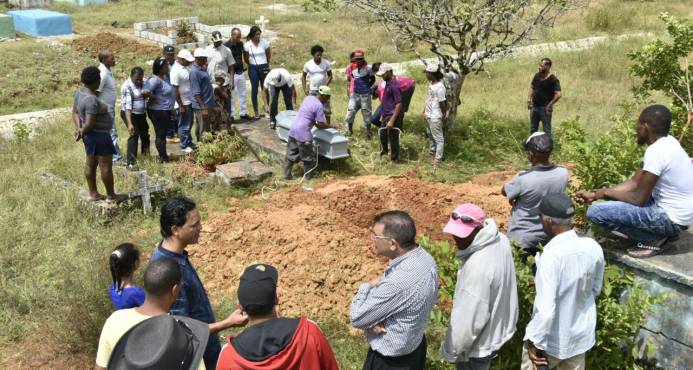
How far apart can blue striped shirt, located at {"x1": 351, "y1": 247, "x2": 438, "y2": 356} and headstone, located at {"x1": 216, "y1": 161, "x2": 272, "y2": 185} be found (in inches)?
199

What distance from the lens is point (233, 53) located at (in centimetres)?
1037

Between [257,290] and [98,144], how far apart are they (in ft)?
14.4

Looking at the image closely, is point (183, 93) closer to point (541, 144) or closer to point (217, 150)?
point (217, 150)

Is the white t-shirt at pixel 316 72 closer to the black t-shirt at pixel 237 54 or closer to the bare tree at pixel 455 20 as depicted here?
the bare tree at pixel 455 20

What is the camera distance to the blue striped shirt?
3129 millimetres

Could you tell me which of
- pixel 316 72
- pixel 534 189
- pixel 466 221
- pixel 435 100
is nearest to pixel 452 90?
pixel 435 100

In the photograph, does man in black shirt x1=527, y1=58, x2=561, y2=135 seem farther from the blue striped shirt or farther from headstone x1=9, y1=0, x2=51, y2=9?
headstone x1=9, y1=0, x2=51, y2=9

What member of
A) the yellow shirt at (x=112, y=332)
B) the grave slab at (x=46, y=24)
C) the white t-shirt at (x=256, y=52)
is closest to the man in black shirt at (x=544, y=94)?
the white t-shirt at (x=256, y=52)

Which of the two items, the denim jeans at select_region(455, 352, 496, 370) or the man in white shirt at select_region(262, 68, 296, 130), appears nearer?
the denim jeans at select_region(455, 352, 496, 370)

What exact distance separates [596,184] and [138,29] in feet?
60.0

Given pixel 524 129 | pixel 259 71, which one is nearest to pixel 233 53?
pixel 259 71

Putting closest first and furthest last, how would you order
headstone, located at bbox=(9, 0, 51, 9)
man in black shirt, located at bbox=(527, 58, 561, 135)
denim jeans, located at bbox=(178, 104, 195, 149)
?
denim jeans, located at bbox=(178, 104, 195, 149), man in black shirt, located at bbox=(527, 58, 561, 135), headstone, located at bbox=(9, 0, 51, 9)

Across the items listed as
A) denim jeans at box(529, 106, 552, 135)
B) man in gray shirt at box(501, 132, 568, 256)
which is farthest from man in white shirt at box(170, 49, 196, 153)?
man in gray shirt at box(501, 132, 568, 256)

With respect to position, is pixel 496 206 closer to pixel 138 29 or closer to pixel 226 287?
pixel 226 287
